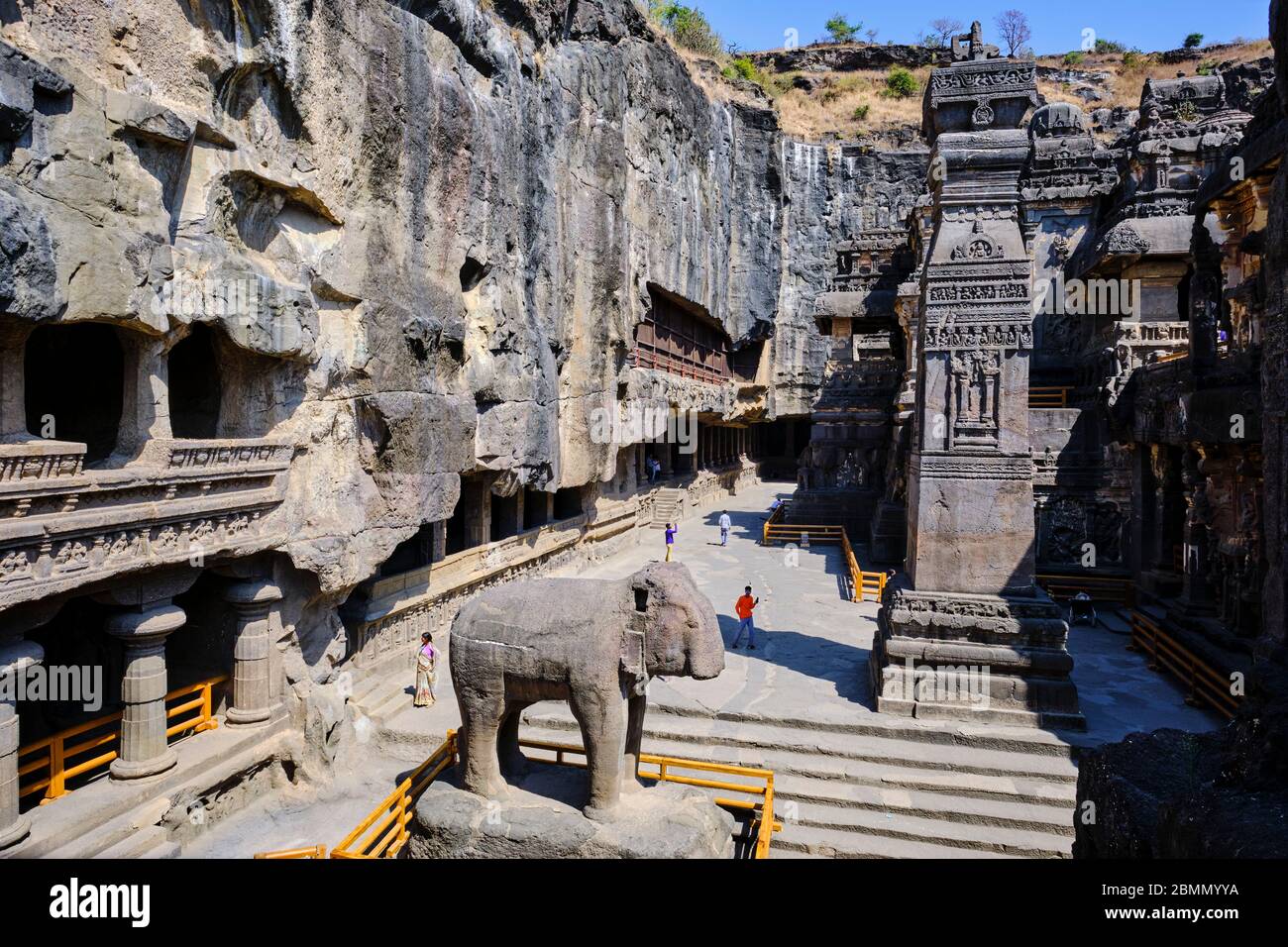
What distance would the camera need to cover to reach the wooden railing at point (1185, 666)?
9.45m

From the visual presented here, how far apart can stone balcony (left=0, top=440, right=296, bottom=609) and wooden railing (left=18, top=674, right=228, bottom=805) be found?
1799mm

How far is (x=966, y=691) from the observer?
30.6ft

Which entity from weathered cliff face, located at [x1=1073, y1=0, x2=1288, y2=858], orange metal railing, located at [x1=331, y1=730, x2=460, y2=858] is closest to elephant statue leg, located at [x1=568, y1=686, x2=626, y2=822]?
orange metal railing, located at [x1=331, y1=730, x2=460, y2=858]

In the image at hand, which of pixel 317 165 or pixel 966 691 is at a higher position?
pixel 317 165

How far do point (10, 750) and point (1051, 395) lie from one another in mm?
21851

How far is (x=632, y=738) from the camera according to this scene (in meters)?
6.92

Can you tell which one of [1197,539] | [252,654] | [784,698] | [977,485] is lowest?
[784,698]

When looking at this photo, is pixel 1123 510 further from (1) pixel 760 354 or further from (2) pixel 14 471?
(1) pixel 760 354

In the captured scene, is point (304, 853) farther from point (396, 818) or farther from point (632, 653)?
point (632, 653)

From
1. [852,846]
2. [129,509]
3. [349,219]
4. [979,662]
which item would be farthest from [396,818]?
[349,219]

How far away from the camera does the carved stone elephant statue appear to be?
631 centimetres

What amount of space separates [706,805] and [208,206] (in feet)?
27.2
